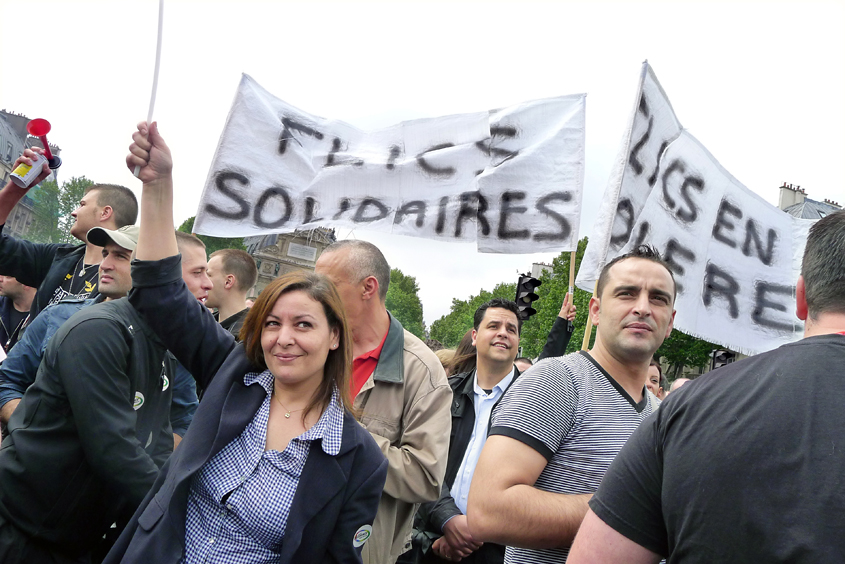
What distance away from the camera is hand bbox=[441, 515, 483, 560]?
3646mm

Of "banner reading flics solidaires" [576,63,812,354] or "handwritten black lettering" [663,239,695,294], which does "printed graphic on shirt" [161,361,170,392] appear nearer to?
"banner reading flics solidaires" [576,63,812,354]

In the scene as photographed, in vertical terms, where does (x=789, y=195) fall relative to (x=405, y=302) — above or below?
above

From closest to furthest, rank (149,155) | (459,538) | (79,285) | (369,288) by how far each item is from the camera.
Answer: (149,155)
(369,288)
(459,538)
(79,285)

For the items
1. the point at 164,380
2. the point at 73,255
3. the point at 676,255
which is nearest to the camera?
the point at 164,380

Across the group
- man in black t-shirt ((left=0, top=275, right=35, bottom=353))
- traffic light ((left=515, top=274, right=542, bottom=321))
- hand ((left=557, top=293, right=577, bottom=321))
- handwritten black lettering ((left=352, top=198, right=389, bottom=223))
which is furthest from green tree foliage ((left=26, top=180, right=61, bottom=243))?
hand ((left=557, top=293, right=577, bottom=321))

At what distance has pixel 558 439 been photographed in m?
2.20

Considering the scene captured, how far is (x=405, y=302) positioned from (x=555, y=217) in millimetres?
76162

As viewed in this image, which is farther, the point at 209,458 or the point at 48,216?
the point at 48,216

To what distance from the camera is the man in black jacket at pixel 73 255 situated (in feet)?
13.8

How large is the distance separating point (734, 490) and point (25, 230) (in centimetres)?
7634

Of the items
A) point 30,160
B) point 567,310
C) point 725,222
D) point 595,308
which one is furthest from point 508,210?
point 30,160

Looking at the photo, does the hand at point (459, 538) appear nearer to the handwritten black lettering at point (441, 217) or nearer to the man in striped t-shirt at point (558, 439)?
the man in striped t-shirt at point (558, 439)

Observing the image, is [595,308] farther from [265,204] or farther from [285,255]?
[285,255]

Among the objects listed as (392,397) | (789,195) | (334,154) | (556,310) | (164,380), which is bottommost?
(164,380)
